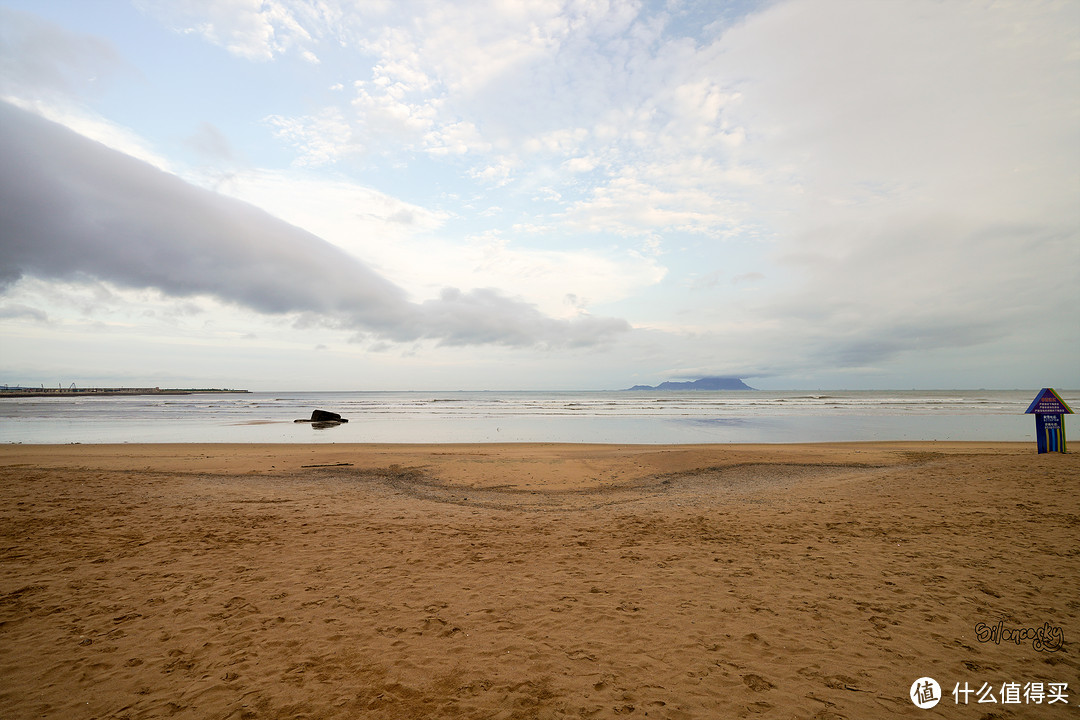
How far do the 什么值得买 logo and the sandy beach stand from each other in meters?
0.02

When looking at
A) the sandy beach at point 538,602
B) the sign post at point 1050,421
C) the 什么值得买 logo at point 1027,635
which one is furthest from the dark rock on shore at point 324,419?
the sign post at point 1050,421

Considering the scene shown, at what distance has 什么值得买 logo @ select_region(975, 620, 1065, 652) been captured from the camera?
4.68 meters

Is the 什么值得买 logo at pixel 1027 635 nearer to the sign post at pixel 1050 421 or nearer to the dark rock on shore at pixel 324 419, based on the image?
the sign post at pixel 1050 421

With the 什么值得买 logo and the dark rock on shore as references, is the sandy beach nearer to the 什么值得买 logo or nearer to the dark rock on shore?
the 什么值得买 logo

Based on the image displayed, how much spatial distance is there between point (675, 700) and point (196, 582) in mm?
6588

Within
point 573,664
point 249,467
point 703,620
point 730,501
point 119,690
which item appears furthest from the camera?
point 249,467

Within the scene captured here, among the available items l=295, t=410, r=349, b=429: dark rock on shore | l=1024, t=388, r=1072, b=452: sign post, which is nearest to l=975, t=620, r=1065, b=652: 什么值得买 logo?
l=1024, t=388, r=1072, b=452: sign post

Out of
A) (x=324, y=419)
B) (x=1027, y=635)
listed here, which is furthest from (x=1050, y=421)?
(x=324, y=419)

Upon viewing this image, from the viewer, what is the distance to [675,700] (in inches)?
159

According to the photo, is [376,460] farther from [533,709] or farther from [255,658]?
[533,709]

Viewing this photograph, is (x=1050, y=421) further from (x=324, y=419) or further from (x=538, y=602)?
(x=324, y=419)

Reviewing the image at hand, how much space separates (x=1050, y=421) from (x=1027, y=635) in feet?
53.7

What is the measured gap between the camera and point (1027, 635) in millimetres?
4875

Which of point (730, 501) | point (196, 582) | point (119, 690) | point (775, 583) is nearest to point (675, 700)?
point (775, 583)
